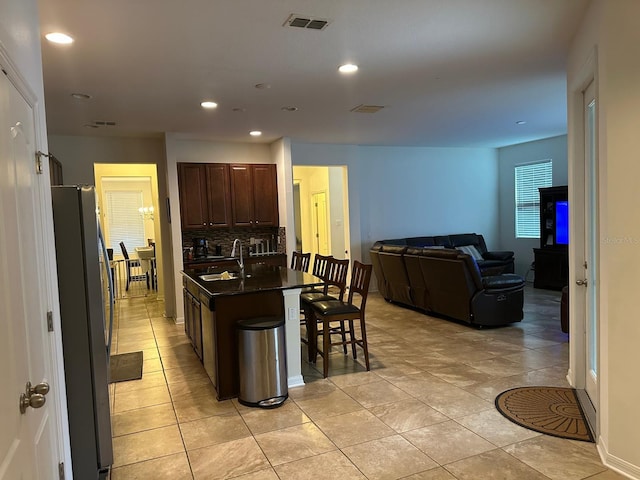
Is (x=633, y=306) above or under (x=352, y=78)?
under

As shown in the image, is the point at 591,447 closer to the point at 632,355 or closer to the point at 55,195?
the point at 632,355

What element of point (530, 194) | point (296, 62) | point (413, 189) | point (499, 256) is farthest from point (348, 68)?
point (530, 194)

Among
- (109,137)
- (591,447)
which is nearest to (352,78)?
(591,447)

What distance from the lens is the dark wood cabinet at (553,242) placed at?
24.7 ft

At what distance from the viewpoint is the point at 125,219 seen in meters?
10.9

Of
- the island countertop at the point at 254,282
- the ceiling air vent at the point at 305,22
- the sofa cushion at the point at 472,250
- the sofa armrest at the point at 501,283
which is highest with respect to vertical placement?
the ceiling air vent at the point at 305,22

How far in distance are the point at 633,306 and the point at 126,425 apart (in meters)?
3.39

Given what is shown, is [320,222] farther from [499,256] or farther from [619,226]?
[619,226]

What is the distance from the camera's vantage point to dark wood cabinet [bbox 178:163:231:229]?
256 inches

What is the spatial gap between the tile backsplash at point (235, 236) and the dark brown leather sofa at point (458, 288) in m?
1.90

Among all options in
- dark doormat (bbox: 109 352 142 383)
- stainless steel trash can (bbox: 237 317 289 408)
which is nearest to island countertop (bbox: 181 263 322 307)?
stainless steel trash can (bbox: 237 317 289 408)

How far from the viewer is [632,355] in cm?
238

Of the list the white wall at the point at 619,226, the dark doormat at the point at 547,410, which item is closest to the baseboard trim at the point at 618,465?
the white wall at the point at 619,226

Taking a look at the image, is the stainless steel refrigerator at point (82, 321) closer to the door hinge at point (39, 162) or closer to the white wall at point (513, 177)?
the door hinge at point (39, 162)
